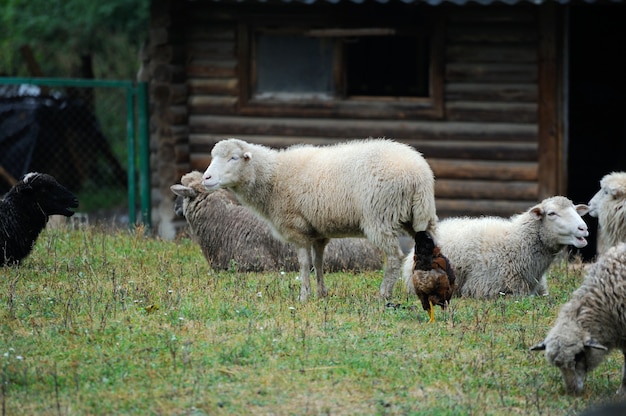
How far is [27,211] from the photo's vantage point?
368 inches

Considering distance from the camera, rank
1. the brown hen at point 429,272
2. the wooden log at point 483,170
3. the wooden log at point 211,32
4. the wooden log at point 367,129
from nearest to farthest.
A: the brown hen at point 429,272 < the wooden log at point 483,170 < the wooden log at point 367,129 < the wooden log at point 211,32

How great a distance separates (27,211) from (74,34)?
44.5 feet

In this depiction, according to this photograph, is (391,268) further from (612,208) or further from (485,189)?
(485,189)

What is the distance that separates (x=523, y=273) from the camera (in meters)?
8.79

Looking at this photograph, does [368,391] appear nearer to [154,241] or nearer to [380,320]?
[380,320]

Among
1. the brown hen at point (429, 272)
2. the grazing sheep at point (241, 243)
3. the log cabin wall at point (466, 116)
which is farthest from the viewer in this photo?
the log cabin wall at point (466, 116)

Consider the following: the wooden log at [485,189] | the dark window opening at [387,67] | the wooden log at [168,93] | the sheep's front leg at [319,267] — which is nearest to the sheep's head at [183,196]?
the sheep's front leg at [319,267]

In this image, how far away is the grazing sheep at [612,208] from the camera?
883 cm

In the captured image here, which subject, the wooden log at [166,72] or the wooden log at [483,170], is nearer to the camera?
the wooden log at [483,170]

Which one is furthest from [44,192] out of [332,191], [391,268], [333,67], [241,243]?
[333,67]

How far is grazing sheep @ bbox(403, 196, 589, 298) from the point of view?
8.69 metres

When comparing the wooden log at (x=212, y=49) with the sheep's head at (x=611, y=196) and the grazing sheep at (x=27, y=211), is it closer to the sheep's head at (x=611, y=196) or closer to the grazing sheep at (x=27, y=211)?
the grazing sheep at (x=27, y=211)

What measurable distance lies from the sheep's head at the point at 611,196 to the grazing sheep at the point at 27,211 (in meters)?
4.77

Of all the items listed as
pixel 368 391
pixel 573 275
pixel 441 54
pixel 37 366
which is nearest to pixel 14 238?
pixel 37 366
